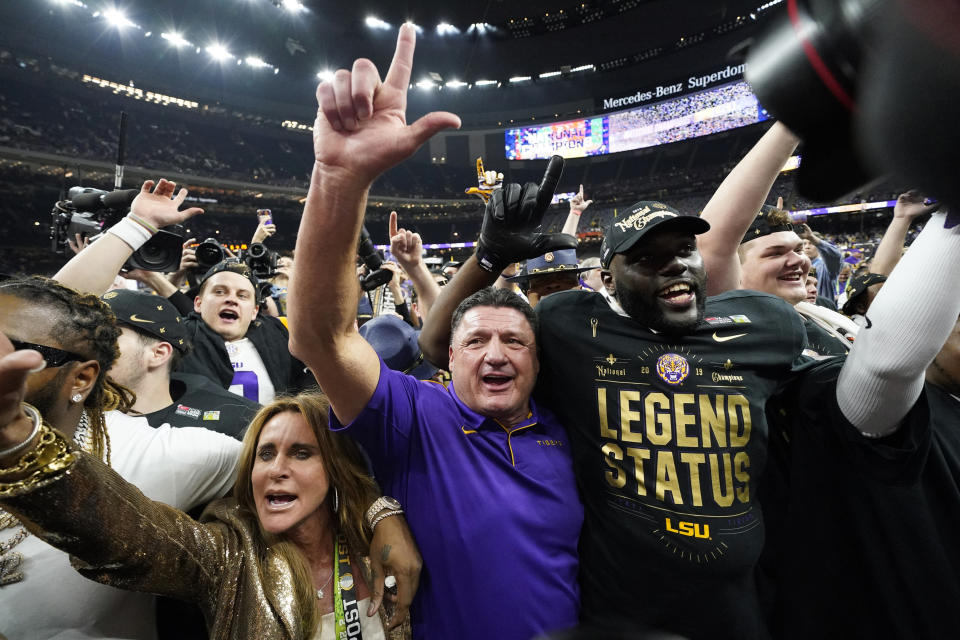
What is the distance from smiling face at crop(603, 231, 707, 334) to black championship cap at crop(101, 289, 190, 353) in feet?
6.99

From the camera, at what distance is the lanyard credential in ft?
4.33

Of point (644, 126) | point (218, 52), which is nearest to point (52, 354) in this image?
point (218, 52)

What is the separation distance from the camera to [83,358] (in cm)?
133

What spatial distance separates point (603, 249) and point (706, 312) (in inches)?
17.9

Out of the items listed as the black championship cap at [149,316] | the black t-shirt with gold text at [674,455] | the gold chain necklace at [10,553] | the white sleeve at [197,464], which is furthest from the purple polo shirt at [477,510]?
the black championship cap at [149,316]

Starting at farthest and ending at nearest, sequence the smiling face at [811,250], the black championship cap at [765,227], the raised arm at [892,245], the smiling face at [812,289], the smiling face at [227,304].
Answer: the smiling face at [811,250], the smiling face at [812,289], the smiling face at [227,304], the raised arm at [892,245], the black championship cap at [765,227]

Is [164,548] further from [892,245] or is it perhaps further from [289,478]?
[892,245]

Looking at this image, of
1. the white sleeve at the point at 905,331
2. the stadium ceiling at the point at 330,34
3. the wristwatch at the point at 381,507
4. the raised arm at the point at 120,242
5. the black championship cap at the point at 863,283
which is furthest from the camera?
the stadium ceiling at the point at 330,34

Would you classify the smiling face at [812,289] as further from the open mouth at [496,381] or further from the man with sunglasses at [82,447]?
the man with sunglasses at [82,447]

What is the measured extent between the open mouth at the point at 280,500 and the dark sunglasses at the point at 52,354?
697mm

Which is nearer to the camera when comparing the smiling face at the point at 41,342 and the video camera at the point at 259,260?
the smiling face at the point at 41,342

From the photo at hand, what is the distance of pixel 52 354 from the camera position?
4.09 ft

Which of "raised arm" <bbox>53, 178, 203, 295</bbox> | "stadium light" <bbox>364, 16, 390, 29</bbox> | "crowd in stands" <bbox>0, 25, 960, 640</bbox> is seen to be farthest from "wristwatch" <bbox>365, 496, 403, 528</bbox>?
"stadium light" <bbox>364, 16, 390, 29</bbox>

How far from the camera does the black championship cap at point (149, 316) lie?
209 cm
